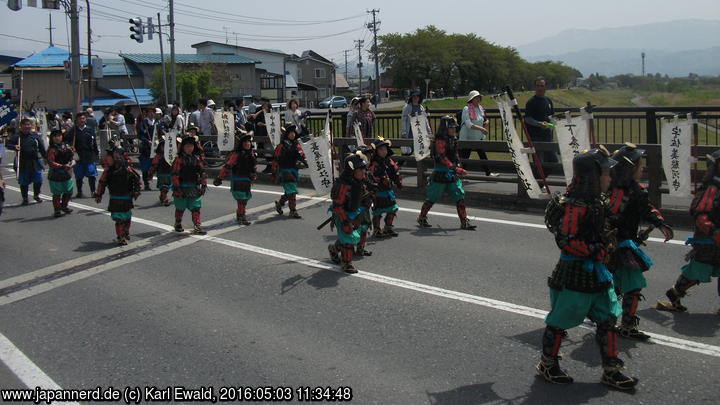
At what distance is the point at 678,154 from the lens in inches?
375

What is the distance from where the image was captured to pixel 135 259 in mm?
9289

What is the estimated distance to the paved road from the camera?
16.6 feet

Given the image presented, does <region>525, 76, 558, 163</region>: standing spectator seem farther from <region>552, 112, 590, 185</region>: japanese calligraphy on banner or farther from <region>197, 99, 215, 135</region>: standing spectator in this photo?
<region>197, 99, 215, 135</region>: standing spectator

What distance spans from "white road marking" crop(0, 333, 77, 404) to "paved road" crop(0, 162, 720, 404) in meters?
0.02

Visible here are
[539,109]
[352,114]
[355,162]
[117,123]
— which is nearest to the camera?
[355,162]

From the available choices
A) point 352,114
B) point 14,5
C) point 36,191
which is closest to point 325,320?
point 352,114

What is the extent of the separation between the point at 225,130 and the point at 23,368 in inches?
494

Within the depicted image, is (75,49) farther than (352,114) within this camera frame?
Yes

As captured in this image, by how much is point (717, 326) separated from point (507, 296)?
77.2 inches

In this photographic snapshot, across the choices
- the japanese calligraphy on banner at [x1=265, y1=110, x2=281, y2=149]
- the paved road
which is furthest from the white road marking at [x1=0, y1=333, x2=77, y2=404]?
the japanese calligraphy on banner at [x1=265, y1=110, x2=281, y2=149]

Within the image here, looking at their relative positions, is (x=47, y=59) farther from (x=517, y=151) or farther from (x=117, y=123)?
(x=517, y=151)

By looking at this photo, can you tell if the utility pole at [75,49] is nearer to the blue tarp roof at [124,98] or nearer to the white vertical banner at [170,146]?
the white vertical banner at [170,146]

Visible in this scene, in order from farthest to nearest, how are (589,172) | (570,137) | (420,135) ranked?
(420,135)
(570,137)
(589,172)

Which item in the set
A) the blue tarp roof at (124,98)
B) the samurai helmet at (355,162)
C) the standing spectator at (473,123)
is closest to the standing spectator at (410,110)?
the standing spectator at (473,123)
